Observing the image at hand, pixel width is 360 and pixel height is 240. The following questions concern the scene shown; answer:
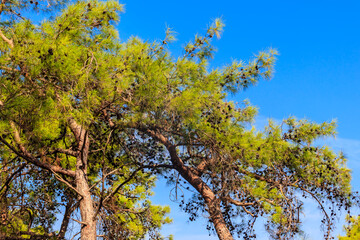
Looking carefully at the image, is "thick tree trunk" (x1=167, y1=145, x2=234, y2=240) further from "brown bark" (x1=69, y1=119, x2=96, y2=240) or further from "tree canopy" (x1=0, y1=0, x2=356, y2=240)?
"brown bark" (x1=69, y1=119, x2=96, y2=240)

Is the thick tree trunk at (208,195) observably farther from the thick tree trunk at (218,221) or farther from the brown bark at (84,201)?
the brown bark at (84,201)

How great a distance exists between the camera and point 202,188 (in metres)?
7.57

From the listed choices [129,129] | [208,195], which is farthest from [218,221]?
[129,129]

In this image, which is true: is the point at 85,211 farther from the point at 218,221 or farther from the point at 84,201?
the point at 218,221

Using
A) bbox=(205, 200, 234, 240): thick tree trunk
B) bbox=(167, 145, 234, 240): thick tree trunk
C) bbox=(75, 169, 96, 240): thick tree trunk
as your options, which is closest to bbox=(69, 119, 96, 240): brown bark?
bbox=(75, 169, 96, 240): thick tree trunk

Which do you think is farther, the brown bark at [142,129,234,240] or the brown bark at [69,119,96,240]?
the brown bark at [142,129,234,240]

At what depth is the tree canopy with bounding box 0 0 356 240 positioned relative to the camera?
545 cm

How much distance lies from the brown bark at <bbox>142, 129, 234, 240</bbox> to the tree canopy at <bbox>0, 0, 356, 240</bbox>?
0.07ft

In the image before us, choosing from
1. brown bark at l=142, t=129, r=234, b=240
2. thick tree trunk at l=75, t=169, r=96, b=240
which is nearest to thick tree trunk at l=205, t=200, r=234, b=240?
brown bark at l=142, t=129, r=234, b=240

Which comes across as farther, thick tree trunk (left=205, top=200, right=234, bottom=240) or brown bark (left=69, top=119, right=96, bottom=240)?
thick tree trunk (left=205, top=200, right=234, bottom=240)

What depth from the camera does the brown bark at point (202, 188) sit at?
708cm

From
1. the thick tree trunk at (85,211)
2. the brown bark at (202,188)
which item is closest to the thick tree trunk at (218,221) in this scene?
the brown bark at (202,188)

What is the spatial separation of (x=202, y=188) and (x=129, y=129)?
6.57 ft

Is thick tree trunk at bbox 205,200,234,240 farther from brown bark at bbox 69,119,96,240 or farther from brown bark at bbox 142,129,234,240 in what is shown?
brown bark at bbox 69,119,96,240
